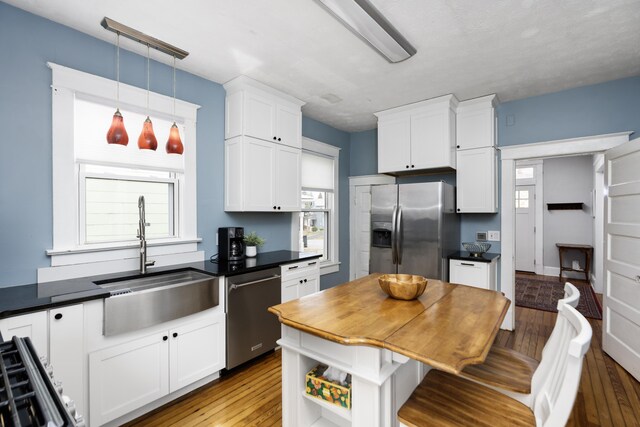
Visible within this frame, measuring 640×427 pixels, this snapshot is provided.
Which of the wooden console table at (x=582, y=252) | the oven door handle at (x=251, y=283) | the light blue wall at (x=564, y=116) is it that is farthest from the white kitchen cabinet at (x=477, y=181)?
the wooden console table at (x=582, y=252)

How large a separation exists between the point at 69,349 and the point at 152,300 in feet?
1.55

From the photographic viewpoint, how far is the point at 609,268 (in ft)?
9.56

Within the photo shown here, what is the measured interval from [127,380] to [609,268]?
4.22m

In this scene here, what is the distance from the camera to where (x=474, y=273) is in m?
3.39

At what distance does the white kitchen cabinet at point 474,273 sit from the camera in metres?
3.32

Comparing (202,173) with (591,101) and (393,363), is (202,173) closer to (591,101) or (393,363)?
(393,363)

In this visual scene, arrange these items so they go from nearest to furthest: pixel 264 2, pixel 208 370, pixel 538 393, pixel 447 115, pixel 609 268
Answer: pixel 538 393, pixel 264 2, pixel 208 370, pixel 609 268, pixel 447 115

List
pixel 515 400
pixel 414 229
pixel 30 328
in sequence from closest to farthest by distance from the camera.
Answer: pixel 515 400 → pixel 30 328 → pixel 414 229

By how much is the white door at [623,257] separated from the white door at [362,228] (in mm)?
2817

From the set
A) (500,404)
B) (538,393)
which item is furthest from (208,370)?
(538,393)

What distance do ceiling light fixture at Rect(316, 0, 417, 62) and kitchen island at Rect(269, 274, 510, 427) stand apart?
5.76 feet

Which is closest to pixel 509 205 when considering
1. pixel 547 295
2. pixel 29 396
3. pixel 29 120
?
pixel 547 295

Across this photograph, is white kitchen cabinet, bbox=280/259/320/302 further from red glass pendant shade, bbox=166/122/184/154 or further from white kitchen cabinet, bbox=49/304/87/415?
white kitchen cabinet, bbox=49/304/87/415

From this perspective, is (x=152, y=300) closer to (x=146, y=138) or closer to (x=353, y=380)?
(x=146, y=138)
